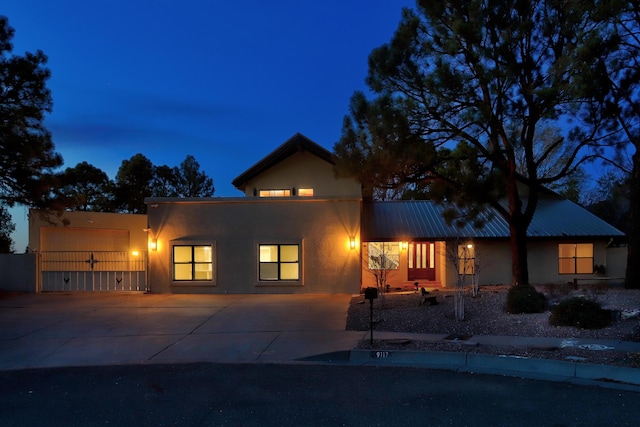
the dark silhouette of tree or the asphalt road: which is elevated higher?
the dark silhouette of tree

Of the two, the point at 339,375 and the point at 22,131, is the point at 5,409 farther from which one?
the point at 22,131

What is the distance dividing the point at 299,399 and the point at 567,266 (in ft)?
62.5

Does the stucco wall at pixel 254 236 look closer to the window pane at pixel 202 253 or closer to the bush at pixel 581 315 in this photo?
the window pane at pixel 202 253

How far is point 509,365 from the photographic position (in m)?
7.80

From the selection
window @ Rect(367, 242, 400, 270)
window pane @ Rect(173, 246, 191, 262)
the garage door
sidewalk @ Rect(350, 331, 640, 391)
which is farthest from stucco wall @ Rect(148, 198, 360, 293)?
sidewalk @ Rect(350, 331, 640, 391)

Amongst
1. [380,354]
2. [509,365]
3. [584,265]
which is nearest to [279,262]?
[380,354]

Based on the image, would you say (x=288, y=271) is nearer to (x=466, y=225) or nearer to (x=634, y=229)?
(x=466, y=225)

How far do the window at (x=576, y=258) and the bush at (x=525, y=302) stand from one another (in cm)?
1123

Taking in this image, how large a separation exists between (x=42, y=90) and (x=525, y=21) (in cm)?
1536

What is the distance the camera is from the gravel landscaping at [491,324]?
830 cm

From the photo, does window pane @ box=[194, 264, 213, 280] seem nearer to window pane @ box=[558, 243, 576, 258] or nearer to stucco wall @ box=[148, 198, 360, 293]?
stucco wall @ box=[148, 198, 360, 293]

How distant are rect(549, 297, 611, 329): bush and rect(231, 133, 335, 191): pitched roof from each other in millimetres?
11361

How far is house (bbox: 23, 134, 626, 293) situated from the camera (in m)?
18.3

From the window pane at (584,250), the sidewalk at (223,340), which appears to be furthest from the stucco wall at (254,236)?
the window pane at (584,250)
